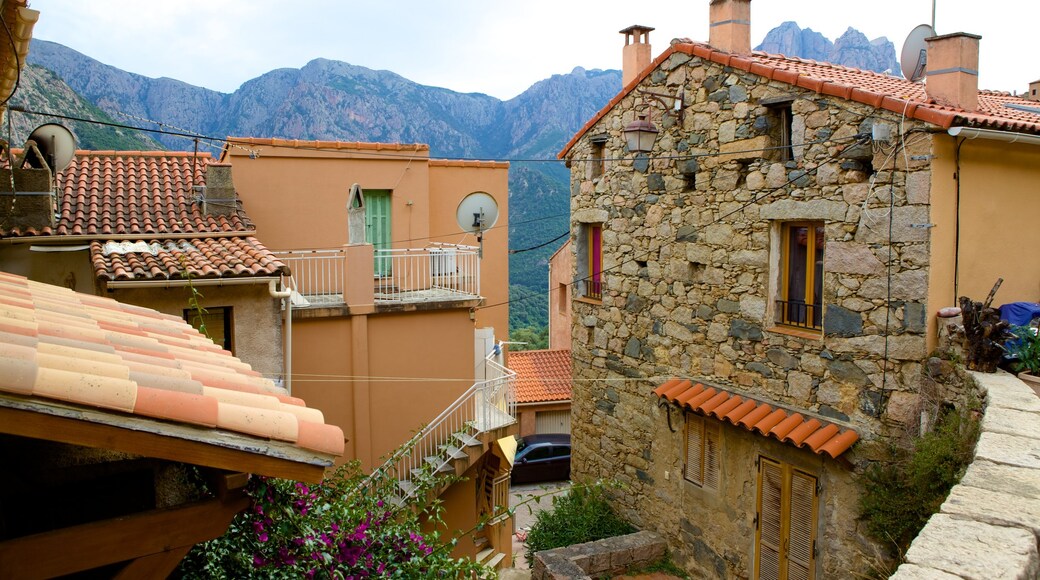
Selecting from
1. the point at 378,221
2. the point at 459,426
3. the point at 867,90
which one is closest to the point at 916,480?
the point at 867,90

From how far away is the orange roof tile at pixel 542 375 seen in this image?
22.5m

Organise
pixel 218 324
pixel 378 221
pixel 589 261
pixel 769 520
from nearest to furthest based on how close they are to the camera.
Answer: pixel 769 520
pixel 218 324
pixel 589 261
pixel 378 221

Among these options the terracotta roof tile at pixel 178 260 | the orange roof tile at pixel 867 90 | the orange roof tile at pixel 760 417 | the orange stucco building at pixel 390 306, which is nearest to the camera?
the orange roof tile at pixel 867 90

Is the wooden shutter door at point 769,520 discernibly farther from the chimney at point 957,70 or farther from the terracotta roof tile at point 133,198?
the terracotta roof tile at point 133,198

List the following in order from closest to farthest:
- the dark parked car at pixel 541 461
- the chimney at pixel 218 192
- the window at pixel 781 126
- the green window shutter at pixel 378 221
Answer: the window at pixel 781 126, the chimney at pixel 218 192, the green window shutter at pixel 378 221, the dark parked car at pixel 541 461

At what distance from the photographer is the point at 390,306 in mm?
10492

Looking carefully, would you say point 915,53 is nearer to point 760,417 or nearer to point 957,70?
point 957,70

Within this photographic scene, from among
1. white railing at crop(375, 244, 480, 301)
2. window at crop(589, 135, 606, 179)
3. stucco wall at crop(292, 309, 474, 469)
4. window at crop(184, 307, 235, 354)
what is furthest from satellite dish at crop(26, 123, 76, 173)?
window at crop(589, 135, 606, 179)

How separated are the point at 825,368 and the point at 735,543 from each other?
2441mm

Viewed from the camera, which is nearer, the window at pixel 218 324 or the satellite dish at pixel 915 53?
the satellite dish at pixel 915 53

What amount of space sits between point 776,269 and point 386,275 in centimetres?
649

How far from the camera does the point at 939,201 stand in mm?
6477

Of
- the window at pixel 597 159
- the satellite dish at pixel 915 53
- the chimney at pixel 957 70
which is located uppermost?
the satellite dish at pixel 915 53

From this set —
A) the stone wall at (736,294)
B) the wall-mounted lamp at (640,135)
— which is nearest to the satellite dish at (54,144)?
the stone wall at (736,294)
